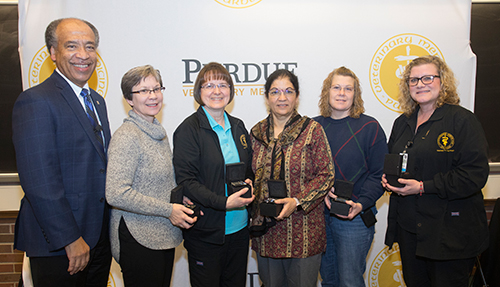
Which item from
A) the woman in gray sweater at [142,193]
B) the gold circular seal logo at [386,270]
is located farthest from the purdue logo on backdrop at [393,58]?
the woman in gray sweater at [142,193]

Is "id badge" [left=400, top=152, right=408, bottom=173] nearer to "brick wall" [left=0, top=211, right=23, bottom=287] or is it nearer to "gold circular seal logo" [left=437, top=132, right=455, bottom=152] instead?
"gold circular seal logo" [left=437, top=132, right=455, bottom=152]

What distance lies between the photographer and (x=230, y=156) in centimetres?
185

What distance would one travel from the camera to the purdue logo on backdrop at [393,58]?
2.88m

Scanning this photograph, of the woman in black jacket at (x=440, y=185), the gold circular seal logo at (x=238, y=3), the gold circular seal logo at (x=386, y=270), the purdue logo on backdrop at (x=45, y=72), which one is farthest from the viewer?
the gold circular seal logo at (x=386, y=270)

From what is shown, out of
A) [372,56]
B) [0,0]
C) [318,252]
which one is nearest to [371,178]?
[318,252]

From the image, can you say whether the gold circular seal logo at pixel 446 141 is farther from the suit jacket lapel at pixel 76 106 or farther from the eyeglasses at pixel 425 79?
the suit jacket lapel at pixel 76 106

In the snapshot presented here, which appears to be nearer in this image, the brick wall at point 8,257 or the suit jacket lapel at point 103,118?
the suit jacket lapel at point 103,118

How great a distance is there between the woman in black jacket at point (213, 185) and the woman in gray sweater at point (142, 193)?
0.12 m

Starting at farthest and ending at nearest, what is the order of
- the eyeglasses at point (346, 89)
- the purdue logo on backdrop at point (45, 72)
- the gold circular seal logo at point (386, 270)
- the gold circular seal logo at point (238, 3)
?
the gold circular seal logo at point (386, 270) → the gold circular seal logo at point (238, 3) → the purdue logo on backdrop at point (45, 72) → the eyeglasses at point (346, 89)

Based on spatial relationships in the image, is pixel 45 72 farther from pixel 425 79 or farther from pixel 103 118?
pixel 425 79

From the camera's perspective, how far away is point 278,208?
1722mm

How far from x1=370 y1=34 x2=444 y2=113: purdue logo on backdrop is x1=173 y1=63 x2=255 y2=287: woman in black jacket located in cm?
171

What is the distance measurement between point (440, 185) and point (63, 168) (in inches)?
85.2

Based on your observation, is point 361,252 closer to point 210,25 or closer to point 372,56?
point 372,56
